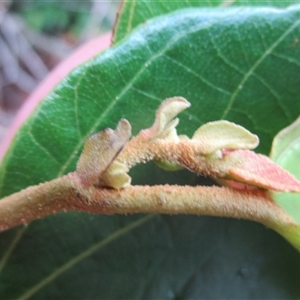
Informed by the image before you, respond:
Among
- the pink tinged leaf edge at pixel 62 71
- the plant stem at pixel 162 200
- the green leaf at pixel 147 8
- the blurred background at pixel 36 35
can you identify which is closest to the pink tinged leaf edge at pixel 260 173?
the plant stem at pixel 162 200

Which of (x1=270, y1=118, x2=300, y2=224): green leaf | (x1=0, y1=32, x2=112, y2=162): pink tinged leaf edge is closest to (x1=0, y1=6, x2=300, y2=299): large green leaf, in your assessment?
(x1=270, y1=118, x2=300, y2=224): green leaf

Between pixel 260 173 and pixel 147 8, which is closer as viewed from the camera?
pixel 260 173

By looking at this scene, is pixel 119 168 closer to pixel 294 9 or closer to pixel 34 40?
pixel 294 9

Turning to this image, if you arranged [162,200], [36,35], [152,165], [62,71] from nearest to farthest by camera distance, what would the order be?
1. [162,200]
2. [152,165]
3. [62,71]
4. [36,35]

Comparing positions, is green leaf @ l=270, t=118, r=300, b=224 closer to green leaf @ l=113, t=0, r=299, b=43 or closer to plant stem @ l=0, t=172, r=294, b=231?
plant stem @ l=0, t=172, r=294, b=231

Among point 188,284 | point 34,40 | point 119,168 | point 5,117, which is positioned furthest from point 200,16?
point 34,40

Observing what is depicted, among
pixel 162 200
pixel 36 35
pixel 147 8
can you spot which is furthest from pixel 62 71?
pixel 36 35

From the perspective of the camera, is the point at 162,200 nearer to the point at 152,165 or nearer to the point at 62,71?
the point at 152,165
